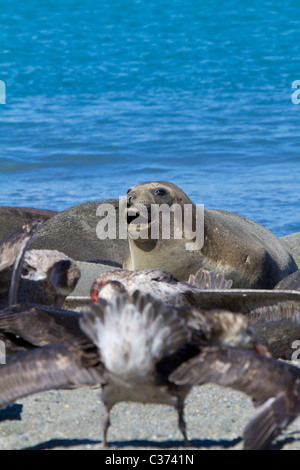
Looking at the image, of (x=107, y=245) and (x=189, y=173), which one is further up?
(x=189, y=173)

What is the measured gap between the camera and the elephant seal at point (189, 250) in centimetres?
802

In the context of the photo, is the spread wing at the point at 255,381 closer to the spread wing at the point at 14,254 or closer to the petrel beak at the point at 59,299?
the spread wing at the point at 14,254

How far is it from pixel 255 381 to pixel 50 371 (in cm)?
96

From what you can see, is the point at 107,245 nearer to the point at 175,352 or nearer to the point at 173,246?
the point at 173,246

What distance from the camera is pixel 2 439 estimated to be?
4422 mm

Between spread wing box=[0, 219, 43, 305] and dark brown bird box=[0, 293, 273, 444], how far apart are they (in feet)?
4.29

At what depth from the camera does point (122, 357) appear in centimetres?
379

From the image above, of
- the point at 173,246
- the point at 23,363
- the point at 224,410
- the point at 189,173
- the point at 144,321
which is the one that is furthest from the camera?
the point at 189,173

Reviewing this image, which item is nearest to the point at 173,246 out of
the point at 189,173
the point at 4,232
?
the point at 4,232

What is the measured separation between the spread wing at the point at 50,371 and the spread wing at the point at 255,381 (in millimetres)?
403

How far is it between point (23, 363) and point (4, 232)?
6.61m

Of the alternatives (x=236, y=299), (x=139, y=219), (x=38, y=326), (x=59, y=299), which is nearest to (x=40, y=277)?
(x=59, y=299)

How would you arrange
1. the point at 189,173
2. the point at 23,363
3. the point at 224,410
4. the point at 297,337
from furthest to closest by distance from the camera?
the point at 189,173 → the point at 297,337 → the point at 224,410 → the point at 23,363
